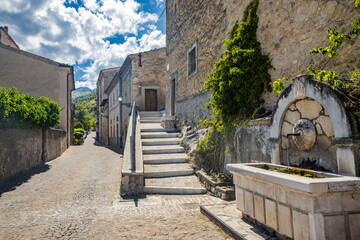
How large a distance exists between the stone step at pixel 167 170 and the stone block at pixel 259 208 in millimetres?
3363

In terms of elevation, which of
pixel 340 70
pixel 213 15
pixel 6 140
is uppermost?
pixel 213 15

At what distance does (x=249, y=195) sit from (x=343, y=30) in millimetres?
2564

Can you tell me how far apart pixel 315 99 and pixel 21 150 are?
8.41 meters

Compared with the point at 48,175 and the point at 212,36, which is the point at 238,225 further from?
the point at 48,175

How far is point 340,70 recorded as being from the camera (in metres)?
3.17

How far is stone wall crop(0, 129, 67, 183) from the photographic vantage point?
6.48 meters

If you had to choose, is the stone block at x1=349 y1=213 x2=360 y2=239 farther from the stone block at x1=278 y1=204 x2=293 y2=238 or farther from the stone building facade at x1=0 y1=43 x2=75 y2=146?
the stone building facade at x1=0 y1=43 x2=75 y2=146

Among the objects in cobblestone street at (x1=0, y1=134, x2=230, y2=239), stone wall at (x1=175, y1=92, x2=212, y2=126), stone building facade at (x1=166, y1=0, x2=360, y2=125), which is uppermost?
stone building facade at (x1=166, y1=0, x2=360, y2=125)

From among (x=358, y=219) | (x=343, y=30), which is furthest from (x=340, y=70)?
(x=358, y=219)

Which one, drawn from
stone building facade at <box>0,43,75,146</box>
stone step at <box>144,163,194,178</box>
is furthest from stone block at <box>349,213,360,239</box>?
stone building facade at <box>0,43,75,146</box>

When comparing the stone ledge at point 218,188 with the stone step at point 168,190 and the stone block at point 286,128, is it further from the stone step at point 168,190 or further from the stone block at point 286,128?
the stone block at point 286,128

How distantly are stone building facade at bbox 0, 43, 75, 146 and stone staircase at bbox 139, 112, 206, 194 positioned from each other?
781 cm

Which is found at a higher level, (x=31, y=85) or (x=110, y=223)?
(x=31, y=85)

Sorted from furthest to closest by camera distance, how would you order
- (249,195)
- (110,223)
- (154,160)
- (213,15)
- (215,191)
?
1. (213,15)
2. (154,160)
3. (215,191)
4. (110,223)
5. (249,195)
